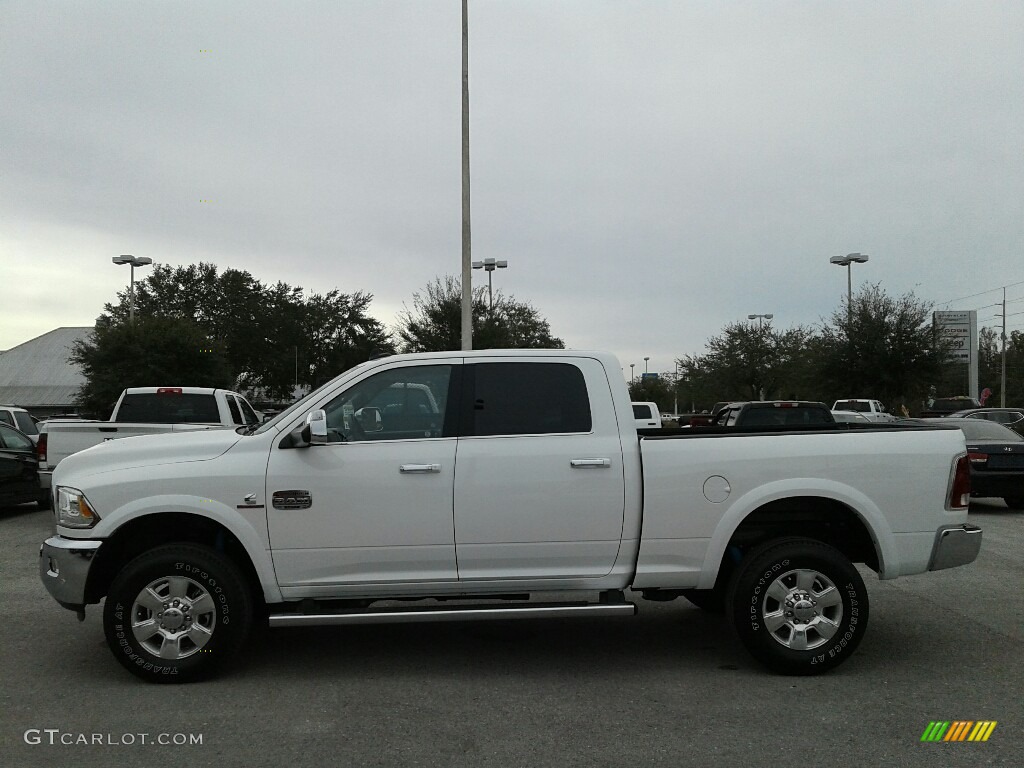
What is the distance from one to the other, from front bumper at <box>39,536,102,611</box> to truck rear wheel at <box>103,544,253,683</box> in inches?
7.8

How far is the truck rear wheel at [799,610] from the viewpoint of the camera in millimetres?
5539

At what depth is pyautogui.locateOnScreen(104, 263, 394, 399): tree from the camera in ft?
234

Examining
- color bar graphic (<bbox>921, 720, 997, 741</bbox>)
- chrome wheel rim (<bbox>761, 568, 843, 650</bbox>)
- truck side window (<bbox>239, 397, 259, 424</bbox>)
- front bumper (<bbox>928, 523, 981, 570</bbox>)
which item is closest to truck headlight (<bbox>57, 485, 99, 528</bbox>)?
chrome wheel rim (<bbox>761, 568, 843, 650</bbox>)

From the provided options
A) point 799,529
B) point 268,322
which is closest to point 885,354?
point 799,529

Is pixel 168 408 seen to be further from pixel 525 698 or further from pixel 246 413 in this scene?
pixel 525 698

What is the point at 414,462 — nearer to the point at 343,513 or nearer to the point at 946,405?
the point at 343,513

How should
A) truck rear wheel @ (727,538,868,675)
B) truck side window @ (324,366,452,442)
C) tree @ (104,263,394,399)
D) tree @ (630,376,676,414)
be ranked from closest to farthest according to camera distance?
1. truck rear wheel @ (727,538,868,675)
2. truck side window @ (324,366,452,442)
3. tree @ (104,263,394,399)
4. tree @ (630,376,676,414)

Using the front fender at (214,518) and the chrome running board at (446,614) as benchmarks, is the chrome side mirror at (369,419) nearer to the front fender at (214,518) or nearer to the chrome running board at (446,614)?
the front fender at (214,518)

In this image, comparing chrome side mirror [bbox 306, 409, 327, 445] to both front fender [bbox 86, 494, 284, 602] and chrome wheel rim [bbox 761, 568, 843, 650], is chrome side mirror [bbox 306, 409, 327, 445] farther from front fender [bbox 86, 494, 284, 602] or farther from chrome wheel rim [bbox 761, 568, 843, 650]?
chrome wheel rim [bbox 761, 568, 843, 650]
